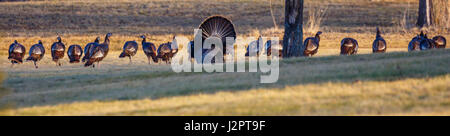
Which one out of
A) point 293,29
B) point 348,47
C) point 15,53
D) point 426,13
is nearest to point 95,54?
point 15,53

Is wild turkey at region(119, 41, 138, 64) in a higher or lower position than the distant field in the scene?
lower

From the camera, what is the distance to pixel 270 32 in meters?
31.4

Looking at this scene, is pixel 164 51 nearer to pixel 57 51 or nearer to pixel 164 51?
pixel 164 51

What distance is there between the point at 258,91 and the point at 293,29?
29.9 ft

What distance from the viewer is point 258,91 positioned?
489 inches

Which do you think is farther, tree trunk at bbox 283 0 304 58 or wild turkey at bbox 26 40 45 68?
tree trunk at bbox 283 0 304 58

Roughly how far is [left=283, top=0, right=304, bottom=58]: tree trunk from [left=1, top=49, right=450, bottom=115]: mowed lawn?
3.95 metres

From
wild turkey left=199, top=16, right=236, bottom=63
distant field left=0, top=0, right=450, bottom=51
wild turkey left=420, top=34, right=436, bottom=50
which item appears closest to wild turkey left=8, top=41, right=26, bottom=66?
distant field left=0, top=0, right=450, bottom=51

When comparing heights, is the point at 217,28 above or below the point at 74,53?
above

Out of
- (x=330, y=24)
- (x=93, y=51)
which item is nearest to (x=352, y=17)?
(x=330, y=24)

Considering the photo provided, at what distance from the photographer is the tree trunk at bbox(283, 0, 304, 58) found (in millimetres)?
21134

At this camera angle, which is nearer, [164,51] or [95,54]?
[95,54]

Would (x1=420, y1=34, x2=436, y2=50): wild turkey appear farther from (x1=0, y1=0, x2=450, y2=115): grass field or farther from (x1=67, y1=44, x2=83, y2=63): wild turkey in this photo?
(x1=67, y1=44, x2=83, y2=63): wild turkey

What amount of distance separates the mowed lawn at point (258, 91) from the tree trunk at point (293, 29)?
13.0 feet
